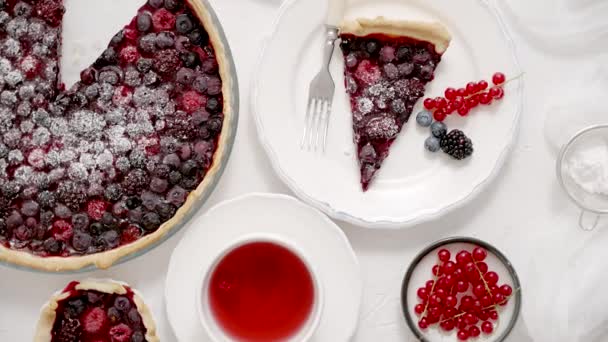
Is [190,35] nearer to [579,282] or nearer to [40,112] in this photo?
[40,112]

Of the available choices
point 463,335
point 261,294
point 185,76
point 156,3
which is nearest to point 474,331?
point 463,335

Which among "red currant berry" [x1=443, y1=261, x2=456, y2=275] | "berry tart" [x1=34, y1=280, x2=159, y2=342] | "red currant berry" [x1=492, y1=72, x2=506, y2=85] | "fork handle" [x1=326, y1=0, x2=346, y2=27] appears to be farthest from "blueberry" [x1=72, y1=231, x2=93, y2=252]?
"red currant berry" [x1=492, y1=72, x2=506, y2=85]

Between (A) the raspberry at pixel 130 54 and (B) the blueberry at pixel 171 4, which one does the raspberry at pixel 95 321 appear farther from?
(B) the blueberry at pixel 171 4

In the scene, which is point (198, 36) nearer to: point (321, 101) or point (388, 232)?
point (321, 101)

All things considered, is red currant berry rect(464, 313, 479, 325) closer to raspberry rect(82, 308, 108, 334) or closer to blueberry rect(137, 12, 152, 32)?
raspberry rect(82, 308, 108, 334)

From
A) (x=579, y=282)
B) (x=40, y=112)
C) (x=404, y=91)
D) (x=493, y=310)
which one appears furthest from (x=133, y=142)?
(x=579, y=282)

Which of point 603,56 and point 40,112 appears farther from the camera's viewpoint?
point 603,56
